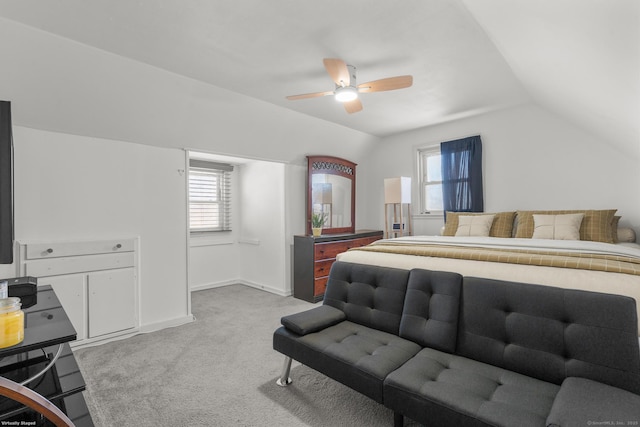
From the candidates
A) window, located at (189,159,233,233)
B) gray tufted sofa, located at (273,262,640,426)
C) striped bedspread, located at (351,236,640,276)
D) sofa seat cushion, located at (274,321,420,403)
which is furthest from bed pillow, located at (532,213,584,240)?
window, located at (189,159,233,233)

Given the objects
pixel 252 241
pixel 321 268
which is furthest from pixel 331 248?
pixel 252 241

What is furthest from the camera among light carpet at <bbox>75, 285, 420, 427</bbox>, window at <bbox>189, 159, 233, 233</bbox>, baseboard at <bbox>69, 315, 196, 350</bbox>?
window at <bbox>189, 159, 233, 233</bbox>

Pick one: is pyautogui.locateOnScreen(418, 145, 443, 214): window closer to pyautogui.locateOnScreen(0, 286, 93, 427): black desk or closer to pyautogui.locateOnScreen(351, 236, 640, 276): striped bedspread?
pyautogui.locateOnScreen(351, 236, 640, 276): striped bedspread

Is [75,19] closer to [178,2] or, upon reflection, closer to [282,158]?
[178,2]

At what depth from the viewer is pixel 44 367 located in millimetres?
1271

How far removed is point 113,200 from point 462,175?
15.2ft

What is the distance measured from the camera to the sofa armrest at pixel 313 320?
205 centimetres

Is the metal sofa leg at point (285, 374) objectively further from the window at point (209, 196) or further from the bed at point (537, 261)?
the window at point (209, 196)

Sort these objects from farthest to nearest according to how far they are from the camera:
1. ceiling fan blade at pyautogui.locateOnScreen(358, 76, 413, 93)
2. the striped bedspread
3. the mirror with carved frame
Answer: the mirror with carved frame, ceiling fan blade at pyautogui.locateOnScreen(358, 76, 413, 93), the striped bedspread

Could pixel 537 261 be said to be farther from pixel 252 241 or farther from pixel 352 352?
pixel 252 241

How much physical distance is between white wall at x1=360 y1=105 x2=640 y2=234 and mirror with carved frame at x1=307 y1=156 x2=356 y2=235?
54.1 inches

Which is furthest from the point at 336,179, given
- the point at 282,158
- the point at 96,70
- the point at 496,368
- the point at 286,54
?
the point at 496,368

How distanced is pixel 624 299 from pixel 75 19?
3615 millimetres

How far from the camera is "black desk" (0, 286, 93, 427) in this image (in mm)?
1031
